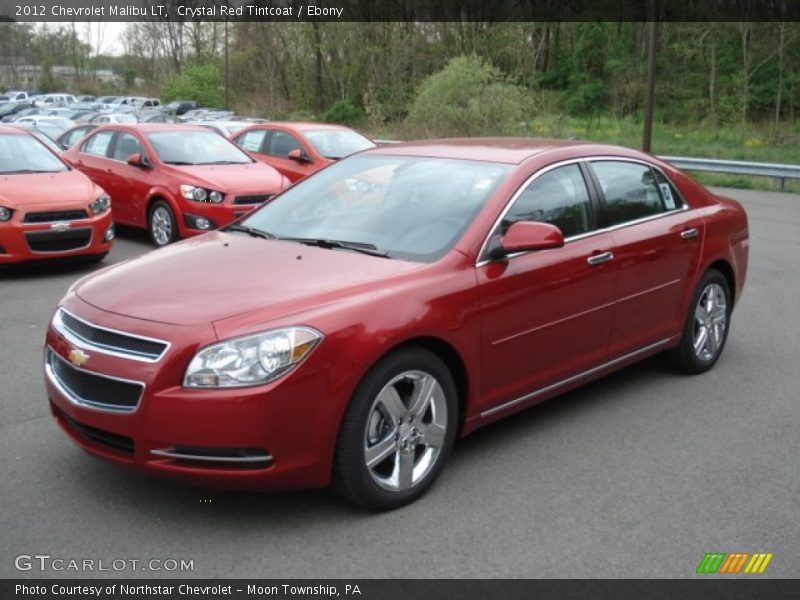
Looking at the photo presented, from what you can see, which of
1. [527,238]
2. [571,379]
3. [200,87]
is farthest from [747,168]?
[200,87]

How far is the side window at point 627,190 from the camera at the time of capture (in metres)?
5.38

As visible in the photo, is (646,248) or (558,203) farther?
(646,248)

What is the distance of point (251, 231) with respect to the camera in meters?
5.07

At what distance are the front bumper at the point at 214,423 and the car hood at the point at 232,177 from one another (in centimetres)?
762

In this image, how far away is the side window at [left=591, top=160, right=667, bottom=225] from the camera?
5.38 meters

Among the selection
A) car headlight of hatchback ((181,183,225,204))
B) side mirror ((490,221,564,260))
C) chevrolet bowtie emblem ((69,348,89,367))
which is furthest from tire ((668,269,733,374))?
car headlight of hatchback ((181,183,225,204))

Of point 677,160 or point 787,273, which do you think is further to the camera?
point 677,160

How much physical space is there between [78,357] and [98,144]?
32.1 ft

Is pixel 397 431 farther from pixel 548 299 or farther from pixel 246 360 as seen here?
pixel 548 299

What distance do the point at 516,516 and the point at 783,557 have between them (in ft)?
3.54
